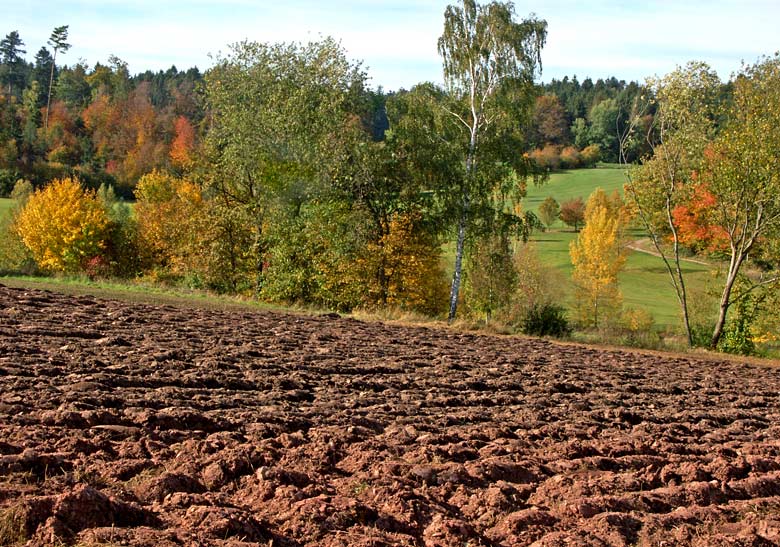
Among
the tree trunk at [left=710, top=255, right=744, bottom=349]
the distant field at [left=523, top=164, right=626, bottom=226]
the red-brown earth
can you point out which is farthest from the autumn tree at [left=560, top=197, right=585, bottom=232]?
the red-brown earth

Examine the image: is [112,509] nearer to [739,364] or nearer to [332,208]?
[739,364]

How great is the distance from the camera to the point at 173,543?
233 inches

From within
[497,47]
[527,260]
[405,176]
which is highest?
[497,47]

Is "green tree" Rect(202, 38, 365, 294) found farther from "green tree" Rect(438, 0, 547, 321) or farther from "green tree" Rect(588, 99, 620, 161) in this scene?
"green tree" Rect(588, 99, 620, 161)

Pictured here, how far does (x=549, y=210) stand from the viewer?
105812 millimetres

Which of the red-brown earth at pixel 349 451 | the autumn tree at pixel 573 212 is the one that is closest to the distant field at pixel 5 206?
the autumn tree at pixel 573 212

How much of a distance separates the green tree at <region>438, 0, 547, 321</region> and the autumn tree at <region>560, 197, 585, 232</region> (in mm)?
72349

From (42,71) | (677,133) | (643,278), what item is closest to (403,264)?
(677,133)

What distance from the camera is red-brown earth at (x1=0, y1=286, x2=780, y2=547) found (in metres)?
6.65

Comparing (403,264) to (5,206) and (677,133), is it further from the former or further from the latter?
(5,206)

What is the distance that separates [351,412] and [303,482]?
3.62 metres

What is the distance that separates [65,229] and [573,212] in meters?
65.3

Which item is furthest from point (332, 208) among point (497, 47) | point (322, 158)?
point (497, 47)

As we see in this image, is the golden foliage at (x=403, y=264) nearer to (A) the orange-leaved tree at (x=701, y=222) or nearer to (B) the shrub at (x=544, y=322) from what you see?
(B) the shrub at (x=544, y=322)
